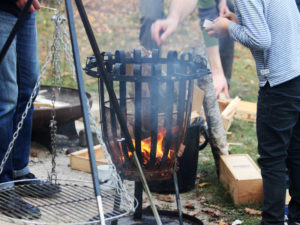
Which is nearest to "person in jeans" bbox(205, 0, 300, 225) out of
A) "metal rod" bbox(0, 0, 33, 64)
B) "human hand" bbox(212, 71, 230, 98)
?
"human hand" bbox(212, 71, 230, 98)

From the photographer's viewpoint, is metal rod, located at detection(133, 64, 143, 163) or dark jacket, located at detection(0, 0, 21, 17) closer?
metal rod, located at detection(133, 64, 143, 163)

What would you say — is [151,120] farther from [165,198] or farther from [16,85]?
[165,198]

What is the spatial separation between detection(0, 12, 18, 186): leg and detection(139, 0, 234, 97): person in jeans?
1.02 metres

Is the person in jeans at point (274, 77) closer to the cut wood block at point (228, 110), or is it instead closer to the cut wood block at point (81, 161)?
the cut wood block at point (81, 161)

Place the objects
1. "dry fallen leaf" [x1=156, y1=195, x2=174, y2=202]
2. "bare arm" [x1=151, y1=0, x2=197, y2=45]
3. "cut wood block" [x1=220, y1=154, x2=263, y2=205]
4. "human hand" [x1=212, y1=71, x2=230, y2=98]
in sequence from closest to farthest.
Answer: "bare arm" [x1=151, y1=0, x2=197, y2=45] → "cut wood block" [x1=220, y1=154, x2=263, y2=205] → "dry fallen leaf" [x1=156, y1=195, x2=174, y2=202] → "human hand" [x1=212, y1=71, x2=230, y2=98]

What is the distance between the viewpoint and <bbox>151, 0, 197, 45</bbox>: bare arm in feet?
9.05

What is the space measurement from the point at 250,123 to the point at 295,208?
3027 mm

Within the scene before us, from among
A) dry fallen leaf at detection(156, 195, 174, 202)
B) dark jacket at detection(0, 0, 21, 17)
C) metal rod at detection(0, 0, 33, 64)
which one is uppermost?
dark jacket at detection(0, 0, 21, 17)

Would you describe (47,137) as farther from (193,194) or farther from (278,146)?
(278,146)

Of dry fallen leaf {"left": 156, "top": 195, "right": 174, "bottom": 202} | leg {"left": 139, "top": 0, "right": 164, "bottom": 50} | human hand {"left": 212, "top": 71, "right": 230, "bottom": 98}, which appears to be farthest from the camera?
leg {"left": 139, "top": 0, "right": 164, "bottom": 50}

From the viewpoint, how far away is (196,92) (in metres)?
3.68

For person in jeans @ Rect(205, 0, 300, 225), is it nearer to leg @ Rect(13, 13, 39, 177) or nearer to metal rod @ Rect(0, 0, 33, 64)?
metal rod @ Rect(0, 0, 33, 64)

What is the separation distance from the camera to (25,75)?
2.87 m

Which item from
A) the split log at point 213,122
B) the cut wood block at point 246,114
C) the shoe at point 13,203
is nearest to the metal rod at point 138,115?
the shoe at point 13,203
